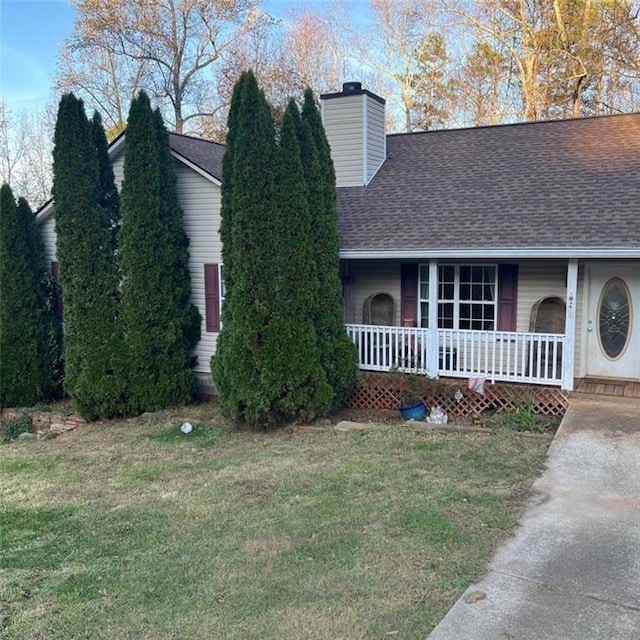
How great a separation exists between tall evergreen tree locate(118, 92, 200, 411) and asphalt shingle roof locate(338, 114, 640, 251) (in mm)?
3249

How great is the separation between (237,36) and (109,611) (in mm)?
26194

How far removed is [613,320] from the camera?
31.2 ft

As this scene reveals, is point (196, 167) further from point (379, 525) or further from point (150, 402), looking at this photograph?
point (379, 525)

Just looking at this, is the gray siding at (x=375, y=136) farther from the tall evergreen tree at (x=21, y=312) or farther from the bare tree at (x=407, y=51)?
the bare tree at (x=407, y=51)

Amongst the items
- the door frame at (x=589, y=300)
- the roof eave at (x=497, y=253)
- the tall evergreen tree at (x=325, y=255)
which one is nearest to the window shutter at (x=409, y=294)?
the roof eave at (x=497, y=253)

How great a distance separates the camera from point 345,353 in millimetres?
9859

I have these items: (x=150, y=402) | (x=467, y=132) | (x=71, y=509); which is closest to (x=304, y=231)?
(x=150, y=402)

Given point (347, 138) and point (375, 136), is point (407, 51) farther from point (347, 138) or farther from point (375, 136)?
point (347, 138)

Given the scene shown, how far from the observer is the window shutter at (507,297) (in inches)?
401

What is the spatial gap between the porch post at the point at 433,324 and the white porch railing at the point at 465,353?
2 centimetres

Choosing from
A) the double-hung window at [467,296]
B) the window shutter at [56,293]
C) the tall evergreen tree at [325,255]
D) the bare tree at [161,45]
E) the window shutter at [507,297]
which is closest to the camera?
the tall evergreen tree at [325,255]

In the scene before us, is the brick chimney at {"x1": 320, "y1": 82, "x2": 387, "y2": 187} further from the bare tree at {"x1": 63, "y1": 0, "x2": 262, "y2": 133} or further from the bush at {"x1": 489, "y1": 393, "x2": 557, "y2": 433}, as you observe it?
the bare tree at {"x1": 63, "y1": 0, "x2": 262, "y2": 133}

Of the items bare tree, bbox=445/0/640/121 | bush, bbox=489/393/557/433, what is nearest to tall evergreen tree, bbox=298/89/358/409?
bush, bbox=489/393/557/433

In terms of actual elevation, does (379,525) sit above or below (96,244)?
below
